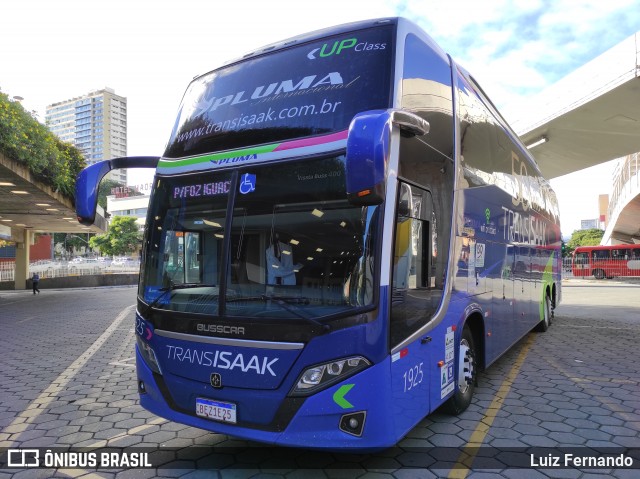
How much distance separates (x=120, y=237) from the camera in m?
66.4

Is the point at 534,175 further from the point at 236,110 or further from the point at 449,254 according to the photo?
the point at 236,110

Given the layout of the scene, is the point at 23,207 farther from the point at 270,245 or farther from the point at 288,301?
the point at 288,301

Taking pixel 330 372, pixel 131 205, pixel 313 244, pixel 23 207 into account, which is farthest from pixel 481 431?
pixel 131 205

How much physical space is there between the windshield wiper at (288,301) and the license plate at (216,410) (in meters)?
0.73

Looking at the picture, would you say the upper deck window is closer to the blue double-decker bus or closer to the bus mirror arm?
the blue double-decker bus

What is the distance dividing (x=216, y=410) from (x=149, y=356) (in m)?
0.87

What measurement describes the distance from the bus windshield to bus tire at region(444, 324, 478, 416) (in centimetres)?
202

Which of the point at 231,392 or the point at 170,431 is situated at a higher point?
the point at 231,392

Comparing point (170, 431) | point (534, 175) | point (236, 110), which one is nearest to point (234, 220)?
point (236, 110)

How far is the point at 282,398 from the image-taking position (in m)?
3.08

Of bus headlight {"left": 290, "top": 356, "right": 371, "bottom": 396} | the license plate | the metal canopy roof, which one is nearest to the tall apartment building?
the metal canopy roof

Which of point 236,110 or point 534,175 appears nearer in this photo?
point 236,110

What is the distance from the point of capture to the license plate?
322cm

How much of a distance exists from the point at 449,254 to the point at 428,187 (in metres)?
0.73
